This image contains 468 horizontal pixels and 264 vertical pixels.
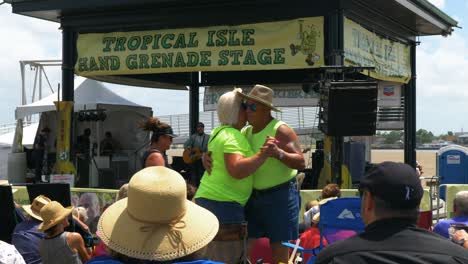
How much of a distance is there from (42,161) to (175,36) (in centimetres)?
808

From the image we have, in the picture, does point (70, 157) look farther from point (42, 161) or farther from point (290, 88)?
point (290, 88)

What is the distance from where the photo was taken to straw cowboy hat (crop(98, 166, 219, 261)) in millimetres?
2289

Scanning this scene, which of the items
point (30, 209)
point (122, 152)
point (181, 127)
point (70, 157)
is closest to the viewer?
point (30, 209)

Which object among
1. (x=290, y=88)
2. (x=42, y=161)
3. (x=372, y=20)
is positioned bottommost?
(x=42, y=161)

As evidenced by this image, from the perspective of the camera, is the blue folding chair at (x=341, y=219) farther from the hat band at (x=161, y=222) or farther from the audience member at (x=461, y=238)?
the hat band at (x=161, y=222)

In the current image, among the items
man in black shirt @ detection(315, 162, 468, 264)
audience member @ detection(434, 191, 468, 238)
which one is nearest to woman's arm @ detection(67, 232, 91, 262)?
audience member @ detection(434, 191, 468, 238)

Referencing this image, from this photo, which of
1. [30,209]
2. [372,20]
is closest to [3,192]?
[30,209]

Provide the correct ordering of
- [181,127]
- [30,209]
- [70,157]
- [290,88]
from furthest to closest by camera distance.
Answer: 1. [181,127]
2. [290,88]
3. [70,157]
4. [30,209]

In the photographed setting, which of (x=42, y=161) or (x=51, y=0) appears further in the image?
(x=42, y=161)

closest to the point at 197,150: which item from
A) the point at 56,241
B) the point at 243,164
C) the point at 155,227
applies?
the point at 56,241

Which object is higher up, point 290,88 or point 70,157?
point 290,88

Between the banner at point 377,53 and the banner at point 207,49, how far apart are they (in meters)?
0.77

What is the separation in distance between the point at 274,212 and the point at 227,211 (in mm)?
362

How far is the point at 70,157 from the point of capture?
13297mm
